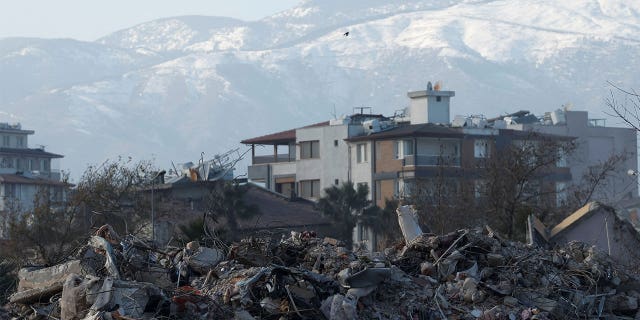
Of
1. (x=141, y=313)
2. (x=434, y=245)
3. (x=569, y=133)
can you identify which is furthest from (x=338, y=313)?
(x=569, y=133)

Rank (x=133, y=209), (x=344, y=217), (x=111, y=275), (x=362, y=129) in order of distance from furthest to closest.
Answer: (x=362, y=129) < (x=344, y=217) < (x=133, y=209) < (x=111, y=275)

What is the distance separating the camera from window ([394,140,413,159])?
84750 millimetres

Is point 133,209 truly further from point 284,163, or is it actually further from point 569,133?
point 569,133

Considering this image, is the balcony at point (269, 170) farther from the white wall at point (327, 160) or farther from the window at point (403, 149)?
the window at point (403, 149)

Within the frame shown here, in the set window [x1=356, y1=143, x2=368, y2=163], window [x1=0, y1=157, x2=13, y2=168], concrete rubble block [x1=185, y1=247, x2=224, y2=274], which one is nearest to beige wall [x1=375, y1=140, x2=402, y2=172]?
window [x1=356, y1=143, x2=368, y2=163]

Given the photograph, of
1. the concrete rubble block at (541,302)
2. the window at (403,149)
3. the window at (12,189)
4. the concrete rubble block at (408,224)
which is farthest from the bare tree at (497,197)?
the window at (12,189)

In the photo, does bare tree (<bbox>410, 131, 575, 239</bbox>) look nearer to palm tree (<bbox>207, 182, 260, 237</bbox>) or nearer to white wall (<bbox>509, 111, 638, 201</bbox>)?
palm tree (<bbox>207, 182, 260, 237</bbox>)

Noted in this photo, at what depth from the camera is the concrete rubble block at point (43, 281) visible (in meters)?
16.0

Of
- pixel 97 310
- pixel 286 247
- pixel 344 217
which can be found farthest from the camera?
pixel 344 217

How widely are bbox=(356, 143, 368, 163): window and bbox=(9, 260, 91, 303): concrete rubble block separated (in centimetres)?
7205

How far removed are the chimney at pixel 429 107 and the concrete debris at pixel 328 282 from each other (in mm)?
75200

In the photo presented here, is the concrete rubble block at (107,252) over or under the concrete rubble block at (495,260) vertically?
over

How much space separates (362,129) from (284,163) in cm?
611

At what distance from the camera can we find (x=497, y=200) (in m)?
46.3
